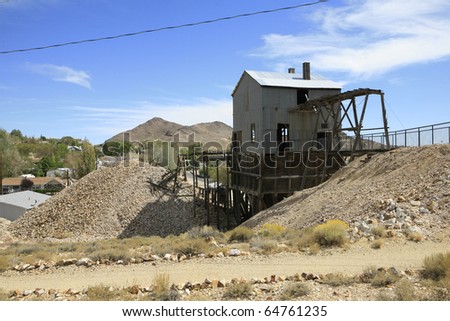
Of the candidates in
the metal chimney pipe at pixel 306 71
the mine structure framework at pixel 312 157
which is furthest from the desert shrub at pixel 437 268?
the metal chimney pipe at pixel 306 71

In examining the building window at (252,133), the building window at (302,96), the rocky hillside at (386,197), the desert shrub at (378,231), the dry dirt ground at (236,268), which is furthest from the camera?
the building window at (302,96)

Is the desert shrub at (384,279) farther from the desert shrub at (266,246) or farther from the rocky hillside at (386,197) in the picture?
the rocky hillside at (386,197)

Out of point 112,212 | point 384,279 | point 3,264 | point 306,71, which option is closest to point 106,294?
point 3,264

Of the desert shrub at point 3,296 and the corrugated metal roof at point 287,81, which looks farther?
the corrugated metal roof at point 287,81

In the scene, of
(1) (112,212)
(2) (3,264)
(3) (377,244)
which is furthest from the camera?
(1) (112,212)

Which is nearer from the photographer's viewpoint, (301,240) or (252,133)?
(301,240)

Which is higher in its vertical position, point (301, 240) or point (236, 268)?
point (301, 240)

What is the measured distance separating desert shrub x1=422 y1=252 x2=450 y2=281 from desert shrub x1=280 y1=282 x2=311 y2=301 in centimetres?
264

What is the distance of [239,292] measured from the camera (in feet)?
26.8

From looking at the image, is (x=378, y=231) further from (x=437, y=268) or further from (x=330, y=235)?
(x=437, y=268)

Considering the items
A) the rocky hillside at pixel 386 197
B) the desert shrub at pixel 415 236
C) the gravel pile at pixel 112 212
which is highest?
the rocky hillside at pixel 386 197

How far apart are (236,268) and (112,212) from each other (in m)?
24.0

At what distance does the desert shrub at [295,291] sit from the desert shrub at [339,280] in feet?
2.40

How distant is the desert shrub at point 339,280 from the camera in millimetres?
8570
